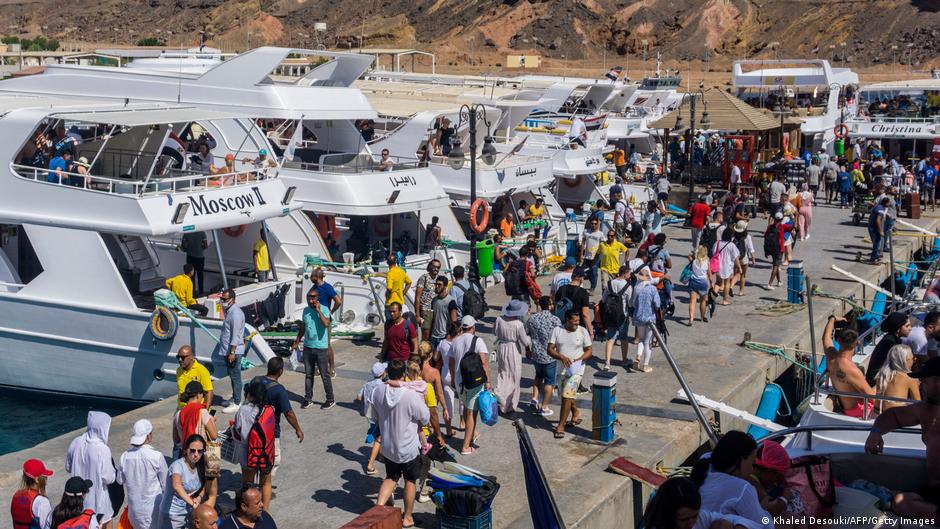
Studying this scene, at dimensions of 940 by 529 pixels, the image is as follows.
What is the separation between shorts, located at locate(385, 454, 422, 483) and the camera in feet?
30.7

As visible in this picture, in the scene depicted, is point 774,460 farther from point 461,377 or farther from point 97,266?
point 97,266

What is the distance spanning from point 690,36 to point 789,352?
77.8 m

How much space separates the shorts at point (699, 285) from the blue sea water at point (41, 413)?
27.3 ft

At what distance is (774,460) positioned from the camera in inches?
287

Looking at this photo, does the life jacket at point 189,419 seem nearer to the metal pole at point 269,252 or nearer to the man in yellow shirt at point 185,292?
the man in yellow shirt at point 185,292

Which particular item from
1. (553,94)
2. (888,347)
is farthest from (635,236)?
(553,94)

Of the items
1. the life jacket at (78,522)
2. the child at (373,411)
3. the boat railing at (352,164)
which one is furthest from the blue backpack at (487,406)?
the boat railing at (352,164)

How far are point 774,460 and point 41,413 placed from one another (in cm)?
1199

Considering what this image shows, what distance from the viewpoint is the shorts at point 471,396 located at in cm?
1101

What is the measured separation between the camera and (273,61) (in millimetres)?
19828

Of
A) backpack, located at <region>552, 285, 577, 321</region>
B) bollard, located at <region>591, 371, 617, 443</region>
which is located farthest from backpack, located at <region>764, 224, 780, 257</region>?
bollard, located at <region>591, 371, 617, 443</region>

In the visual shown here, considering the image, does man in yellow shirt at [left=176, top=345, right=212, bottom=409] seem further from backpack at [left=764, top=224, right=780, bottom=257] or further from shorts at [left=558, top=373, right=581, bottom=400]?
backpack at [left=764, top=224, right=780, bottom=257]

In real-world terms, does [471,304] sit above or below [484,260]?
above

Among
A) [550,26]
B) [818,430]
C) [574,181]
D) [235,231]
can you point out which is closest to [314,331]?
[818,430]
